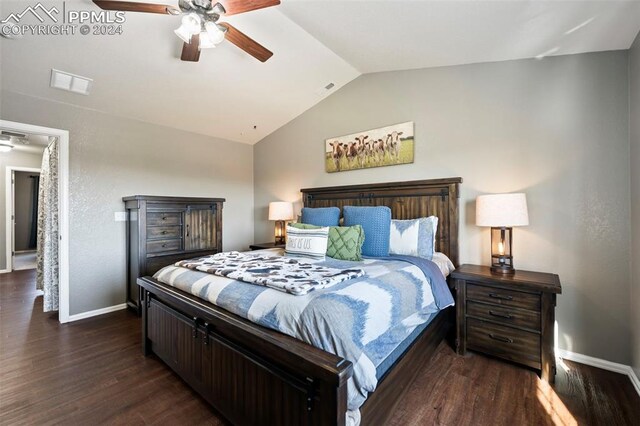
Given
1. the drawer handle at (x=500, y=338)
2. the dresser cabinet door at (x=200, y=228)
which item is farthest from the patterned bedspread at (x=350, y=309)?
the dresser cabinet door at (x=200, y=228)

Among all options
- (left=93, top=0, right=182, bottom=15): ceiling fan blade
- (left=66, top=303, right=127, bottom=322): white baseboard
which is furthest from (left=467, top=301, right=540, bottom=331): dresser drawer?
(left=66, top=303, right=127, bottom=322): white baseboard

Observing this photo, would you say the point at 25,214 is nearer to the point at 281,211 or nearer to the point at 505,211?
the point at 281,211

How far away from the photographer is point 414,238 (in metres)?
2.56

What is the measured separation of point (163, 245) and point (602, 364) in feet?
14.3

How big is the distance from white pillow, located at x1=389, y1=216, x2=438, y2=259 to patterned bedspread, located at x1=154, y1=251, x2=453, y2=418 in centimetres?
52

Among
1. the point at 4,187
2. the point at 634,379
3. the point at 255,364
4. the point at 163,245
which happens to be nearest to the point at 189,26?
the point at 255,364

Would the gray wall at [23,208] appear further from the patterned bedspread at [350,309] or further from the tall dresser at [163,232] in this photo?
the patterned bedspread at [350,309]

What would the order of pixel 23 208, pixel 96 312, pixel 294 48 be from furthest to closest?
1. pixel 23 208
2. pixel 96 312
3. pixel 294 48

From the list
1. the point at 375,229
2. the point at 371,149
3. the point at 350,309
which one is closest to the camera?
the point at 350,309

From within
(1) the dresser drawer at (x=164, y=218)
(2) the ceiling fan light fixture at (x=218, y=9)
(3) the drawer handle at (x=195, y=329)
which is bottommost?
(3) the drawer handle at (x=195, y=329)

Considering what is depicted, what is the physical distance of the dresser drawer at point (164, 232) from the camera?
320cm

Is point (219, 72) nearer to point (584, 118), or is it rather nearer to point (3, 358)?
point (3, 358)

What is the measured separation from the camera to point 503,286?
2123 mm

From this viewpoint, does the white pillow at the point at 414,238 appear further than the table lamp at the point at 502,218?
Yes
